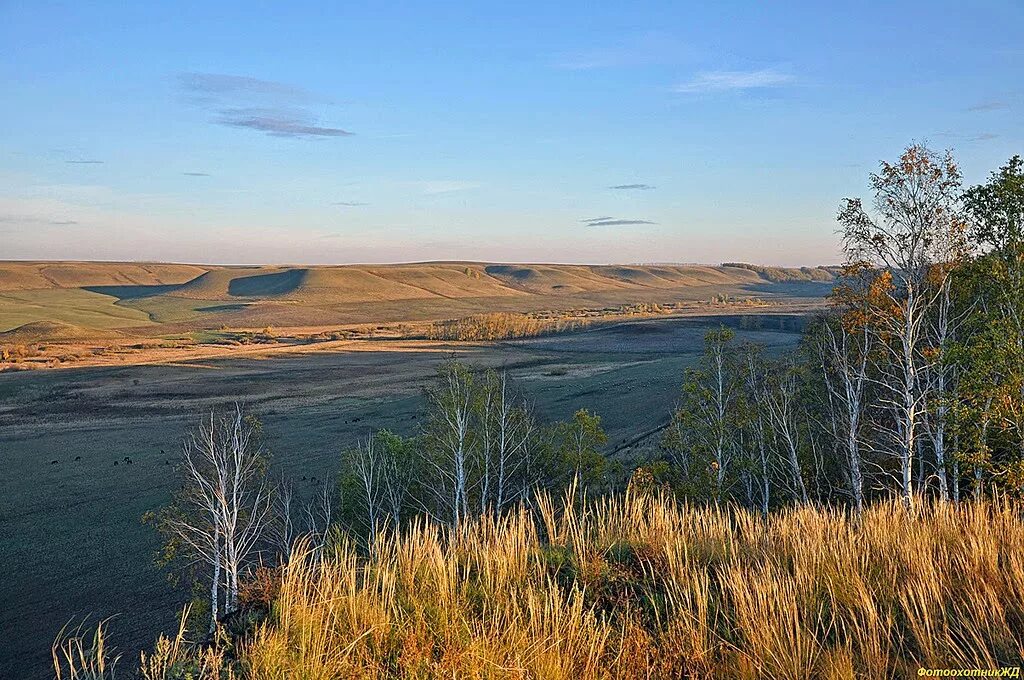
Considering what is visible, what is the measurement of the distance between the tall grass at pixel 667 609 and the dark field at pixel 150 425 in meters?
22.0

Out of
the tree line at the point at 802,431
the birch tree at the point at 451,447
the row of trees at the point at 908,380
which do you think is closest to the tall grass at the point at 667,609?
the row of trees at the point at 908,380

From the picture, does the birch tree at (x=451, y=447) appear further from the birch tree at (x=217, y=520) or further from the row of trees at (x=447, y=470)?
the birch tree at (x=217, y=520)

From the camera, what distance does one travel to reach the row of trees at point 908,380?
1728 centimetres

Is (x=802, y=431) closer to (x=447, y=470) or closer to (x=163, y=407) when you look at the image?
(x=447, y=470)

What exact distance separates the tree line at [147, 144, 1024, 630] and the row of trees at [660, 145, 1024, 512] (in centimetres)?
6

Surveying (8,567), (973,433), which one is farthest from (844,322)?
(8,567)

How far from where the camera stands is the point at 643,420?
53312 mm

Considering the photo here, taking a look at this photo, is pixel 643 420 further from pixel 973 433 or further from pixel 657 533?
pixel 657 533

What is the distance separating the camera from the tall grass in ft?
16.9

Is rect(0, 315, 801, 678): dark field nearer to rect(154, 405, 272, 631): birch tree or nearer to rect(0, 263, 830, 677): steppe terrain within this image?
rect(0, 263, 830, 677): steppe terrain

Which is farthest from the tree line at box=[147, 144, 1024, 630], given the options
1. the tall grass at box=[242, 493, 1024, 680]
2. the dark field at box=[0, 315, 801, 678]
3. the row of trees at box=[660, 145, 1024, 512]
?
the tall grass at box=[242, 493, 1024, 680]

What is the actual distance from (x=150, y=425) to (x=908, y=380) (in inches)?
2275

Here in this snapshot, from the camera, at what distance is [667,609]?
6297mm

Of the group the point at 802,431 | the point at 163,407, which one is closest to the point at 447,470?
the point at 802,431
